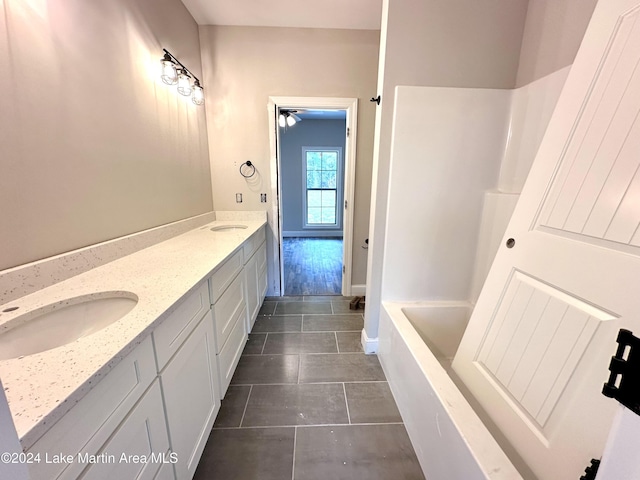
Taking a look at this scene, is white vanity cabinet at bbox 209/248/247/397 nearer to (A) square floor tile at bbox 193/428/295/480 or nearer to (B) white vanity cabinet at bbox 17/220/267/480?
(B) white vanity cabinet at bbox 17/220/267/480

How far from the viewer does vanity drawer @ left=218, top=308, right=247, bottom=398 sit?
148cm

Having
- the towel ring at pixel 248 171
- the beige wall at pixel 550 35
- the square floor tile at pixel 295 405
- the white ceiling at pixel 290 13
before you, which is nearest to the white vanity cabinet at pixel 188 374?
the square floor tile at pixel 295 405

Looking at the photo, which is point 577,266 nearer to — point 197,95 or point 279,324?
point 279,324

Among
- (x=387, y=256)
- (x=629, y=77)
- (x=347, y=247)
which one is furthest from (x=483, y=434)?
(x=347, y=247)

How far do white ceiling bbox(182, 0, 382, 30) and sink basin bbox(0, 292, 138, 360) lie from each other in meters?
2.46

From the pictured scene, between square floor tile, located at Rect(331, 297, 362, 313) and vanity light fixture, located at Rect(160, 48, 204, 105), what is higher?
vanity light fixture, located at Rect(160, 48, 204, 105)

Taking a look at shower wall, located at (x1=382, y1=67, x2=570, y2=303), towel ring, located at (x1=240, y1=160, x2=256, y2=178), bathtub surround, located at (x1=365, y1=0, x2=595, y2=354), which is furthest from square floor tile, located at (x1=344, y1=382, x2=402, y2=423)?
towel ring, located at (x1=240, y1=160, x2=256, y2=178)


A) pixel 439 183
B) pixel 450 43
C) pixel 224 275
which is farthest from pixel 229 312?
pixel 450 43

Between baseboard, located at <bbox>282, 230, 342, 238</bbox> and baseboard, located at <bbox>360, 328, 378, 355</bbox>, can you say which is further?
baseboard, located at <bbox>282, 230, 342, 238</bbox>

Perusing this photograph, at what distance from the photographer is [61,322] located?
2.95 ft

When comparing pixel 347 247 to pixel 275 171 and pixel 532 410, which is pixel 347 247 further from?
pixel 532 410

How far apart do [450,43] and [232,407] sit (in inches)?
98.4

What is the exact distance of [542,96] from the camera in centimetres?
138

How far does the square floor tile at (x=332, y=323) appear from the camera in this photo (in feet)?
7.60
